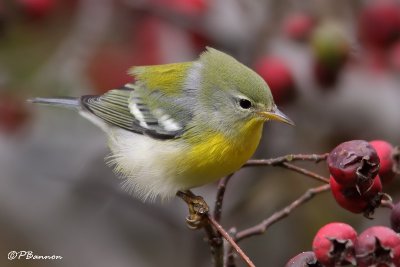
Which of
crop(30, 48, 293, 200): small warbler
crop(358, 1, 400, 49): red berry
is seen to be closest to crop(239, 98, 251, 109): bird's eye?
crop(30, 48, 293, 200): small warbler

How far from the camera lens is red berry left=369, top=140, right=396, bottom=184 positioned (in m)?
1.88

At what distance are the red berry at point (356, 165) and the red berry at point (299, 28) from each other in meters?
1.20

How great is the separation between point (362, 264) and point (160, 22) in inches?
72.0

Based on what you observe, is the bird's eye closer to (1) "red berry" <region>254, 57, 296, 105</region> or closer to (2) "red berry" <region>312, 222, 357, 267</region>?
(1) "red berry" <region>254, 57, 296, 105</region>

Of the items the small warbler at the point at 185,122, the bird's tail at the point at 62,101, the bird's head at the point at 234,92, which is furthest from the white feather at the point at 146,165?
the bird's tail at the point at 62,101

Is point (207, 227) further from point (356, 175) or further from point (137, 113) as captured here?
point (137, 113)

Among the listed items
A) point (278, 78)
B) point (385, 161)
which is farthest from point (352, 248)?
point (278, 78)

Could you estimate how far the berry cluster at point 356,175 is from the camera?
1.71 metres

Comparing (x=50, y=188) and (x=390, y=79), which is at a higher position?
(x=390, y=79)

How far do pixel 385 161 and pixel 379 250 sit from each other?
0.39 metres

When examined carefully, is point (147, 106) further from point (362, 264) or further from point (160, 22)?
point (362, 264)

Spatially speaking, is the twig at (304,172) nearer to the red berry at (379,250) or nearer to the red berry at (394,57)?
the red berry at (379,250)

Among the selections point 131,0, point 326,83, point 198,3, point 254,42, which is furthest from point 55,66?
point 326,83

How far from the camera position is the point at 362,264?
1575 mm
